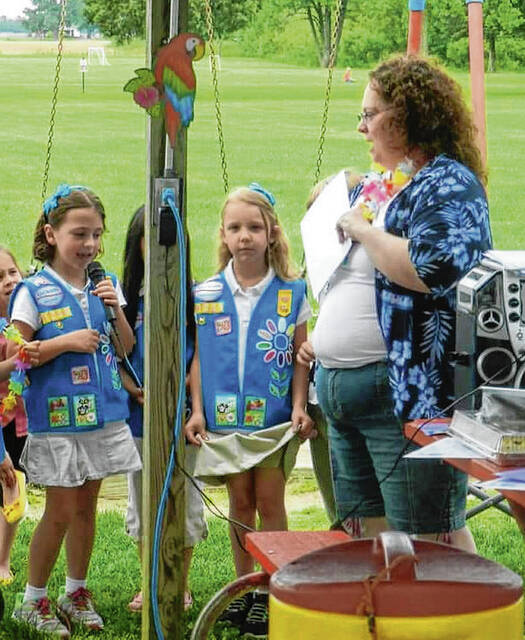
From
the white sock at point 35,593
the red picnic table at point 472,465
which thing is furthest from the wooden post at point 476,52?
the red picnic table at point 472,465

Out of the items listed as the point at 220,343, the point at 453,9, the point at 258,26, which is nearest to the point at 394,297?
the point at 220,343

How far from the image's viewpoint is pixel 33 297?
454 cm

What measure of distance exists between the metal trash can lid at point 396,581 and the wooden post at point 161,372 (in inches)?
45.0

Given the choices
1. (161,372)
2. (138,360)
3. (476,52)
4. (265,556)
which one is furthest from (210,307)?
(476,52)

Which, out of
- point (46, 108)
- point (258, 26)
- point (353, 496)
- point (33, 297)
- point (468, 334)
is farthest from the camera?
point (46, 108)

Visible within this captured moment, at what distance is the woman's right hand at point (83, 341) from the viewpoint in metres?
4.45

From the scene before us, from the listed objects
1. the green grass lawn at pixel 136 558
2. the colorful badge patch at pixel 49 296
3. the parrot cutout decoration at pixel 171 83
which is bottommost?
the green grass lawn at pixel 136 558

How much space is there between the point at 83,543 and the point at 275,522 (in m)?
0.63

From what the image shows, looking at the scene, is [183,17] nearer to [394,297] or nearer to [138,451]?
[394,297]

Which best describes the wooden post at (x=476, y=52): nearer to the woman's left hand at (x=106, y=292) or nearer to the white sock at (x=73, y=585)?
the woman's left hand at (x=106, y=292)

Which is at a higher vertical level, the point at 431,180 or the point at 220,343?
the point at 431,180

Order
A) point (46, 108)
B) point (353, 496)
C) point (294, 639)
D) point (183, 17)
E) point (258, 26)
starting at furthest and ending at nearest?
point (46, 108) → point (258, 26) → point (353, 496) → point (183, 17) → point (294, 639)

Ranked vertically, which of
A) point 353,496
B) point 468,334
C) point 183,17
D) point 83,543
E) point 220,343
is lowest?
point 83,543

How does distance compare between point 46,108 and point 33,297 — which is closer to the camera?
point 33,297
